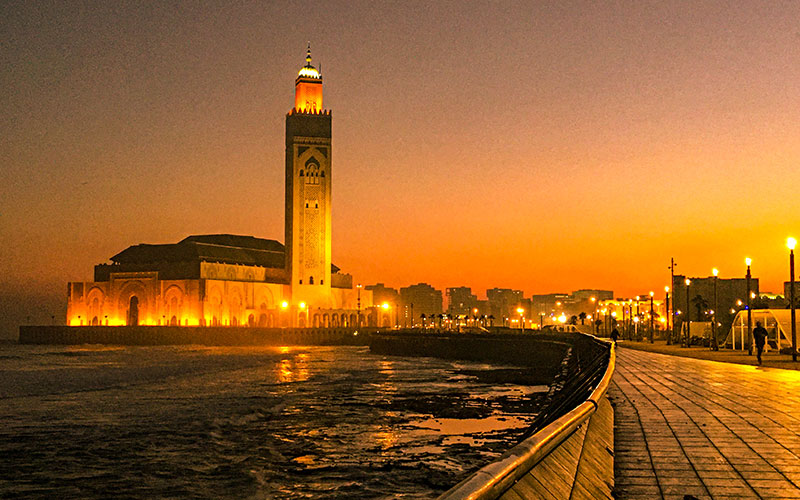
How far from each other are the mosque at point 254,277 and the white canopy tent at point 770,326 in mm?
94664

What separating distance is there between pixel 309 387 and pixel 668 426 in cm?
2975

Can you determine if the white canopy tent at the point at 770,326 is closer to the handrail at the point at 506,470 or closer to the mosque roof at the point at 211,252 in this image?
the handrail at the point at 506,470

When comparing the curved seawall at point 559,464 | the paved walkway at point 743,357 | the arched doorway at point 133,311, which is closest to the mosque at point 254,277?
the arched doorway at point 133,311

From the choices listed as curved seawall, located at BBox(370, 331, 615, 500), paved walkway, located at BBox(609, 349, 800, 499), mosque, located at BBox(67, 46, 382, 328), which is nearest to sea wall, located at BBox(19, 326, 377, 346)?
mosque, located at BBox(67, 46, 382, 328)

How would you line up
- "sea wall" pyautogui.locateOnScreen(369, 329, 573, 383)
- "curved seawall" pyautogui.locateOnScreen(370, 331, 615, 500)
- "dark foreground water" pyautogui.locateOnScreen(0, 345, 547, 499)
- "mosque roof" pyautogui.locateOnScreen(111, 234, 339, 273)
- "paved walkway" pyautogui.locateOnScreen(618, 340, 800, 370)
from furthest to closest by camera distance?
"mosque roof" pyautogui.locateOnScreen(111, 234, 339, 273) → "sea wall" pyautogui.locateOnScreen(369, 329, 573, 383) → "paved walkway" pyautogui.locateOnScreen(618, 340, 800, 370) → "dark foreground water" pyautogui.locateOnScreen(0, 345, 547, 499) → "curved seawall" pyautogui.locateOnScreen(370, 331, 615, 500)


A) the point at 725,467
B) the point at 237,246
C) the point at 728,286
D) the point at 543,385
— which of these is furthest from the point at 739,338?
the point at 237,246

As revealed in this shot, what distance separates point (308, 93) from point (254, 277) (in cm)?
3653

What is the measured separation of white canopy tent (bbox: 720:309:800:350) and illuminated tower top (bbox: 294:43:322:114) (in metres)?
103

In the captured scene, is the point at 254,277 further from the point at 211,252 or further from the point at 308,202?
the point at 308,202

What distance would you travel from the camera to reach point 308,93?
140 m

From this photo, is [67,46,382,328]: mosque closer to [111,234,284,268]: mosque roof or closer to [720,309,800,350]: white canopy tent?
[111,234,284,268]: mosque roof

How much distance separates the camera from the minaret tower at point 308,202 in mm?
131500

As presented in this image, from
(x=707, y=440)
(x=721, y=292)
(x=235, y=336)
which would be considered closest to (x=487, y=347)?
(x=235, y=336)

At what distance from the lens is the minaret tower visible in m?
132
